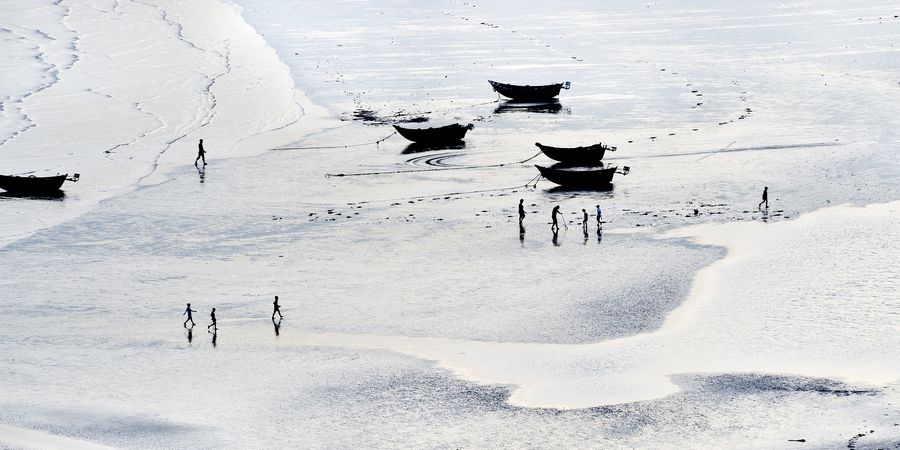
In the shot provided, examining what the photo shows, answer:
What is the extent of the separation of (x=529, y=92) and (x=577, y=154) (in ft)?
69.6

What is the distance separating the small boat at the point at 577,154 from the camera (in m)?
53.0

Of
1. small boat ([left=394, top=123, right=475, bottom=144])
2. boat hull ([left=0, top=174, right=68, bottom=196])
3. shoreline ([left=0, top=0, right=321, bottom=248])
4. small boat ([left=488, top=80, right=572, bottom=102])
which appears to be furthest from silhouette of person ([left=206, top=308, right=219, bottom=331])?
small boat ([left=488, top=80, right=572, bottom=102])

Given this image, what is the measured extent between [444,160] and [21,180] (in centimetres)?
1814

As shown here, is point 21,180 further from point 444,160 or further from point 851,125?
point 851,125

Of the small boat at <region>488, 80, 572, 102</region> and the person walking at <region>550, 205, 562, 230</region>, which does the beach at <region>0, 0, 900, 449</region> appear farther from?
the small boat at <region>488, 80, 572, 102</region>

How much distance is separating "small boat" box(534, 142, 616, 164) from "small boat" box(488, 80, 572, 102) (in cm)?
2055

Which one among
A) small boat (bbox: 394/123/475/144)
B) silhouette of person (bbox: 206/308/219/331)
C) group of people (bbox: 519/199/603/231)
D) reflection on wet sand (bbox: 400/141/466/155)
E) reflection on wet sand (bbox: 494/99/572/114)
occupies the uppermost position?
reflection on wet sand (bbox: 494/99/572/114)

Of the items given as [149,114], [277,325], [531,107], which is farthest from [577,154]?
[149,114]

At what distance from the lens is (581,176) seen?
1938 inches

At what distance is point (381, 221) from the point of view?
43.8 metres

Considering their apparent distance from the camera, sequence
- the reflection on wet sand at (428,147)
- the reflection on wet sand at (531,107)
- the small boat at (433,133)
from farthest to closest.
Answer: the reflection on wet sand at (531,107) → the small boat at (433,133) → the reflection on wet sand at (428,147)

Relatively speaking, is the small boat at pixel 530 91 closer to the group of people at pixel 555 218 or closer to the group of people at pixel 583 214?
the group of people at pixel 583 214

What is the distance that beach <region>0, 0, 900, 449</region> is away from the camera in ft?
84.9

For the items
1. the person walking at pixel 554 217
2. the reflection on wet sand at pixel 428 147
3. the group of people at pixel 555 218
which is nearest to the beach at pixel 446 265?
the group of people at pixel 555 218
